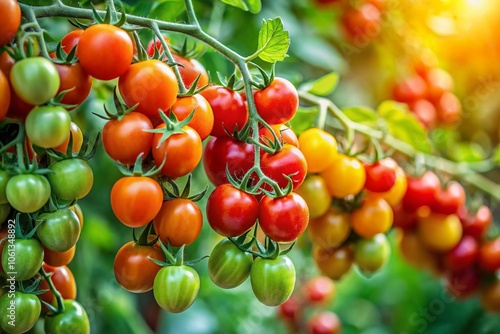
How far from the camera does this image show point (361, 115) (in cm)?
82

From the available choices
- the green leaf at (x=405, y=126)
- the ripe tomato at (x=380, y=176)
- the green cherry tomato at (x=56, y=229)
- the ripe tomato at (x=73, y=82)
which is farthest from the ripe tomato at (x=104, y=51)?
the green leaf at (x=405, y=126)

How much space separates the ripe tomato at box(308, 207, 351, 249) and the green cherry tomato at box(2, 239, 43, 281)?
0.36 m

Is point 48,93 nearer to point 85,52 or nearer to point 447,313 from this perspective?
point 85,52

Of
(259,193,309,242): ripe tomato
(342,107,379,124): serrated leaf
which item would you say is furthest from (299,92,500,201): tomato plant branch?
(259,193,309,242): ripe tomato

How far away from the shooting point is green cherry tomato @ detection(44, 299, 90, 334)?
542 millimetres

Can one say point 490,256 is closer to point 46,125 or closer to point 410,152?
point 410,152

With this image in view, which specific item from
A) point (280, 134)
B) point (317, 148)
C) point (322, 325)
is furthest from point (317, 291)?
point (280, 134)

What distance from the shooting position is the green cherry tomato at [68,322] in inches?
21.4

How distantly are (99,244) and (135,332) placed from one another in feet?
0.63

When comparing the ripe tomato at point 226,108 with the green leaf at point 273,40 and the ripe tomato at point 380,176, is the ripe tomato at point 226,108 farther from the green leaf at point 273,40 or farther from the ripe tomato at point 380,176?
the ripe tomato at point 380,176

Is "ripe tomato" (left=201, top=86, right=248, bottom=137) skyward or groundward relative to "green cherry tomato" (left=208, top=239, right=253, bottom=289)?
skyward

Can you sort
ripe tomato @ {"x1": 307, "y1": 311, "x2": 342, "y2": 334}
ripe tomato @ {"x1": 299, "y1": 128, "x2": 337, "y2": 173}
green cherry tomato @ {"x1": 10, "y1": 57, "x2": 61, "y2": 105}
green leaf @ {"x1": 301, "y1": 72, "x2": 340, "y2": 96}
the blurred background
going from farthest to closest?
ripe tomato @ {"x1": 307, "y1": 311, "x2": 342, "y2": 334}
the blurred background
green leaf @ {"x1": 301, "y1": 72, "x2": 340, "y2": 96}
ripe tomato @ {"x1": 299, "y1": 128, "x2": 337, "y2": 173}
green cherry tomato @ {"x1": 10, "y1": 57, "x2": 61, "y2": 105}

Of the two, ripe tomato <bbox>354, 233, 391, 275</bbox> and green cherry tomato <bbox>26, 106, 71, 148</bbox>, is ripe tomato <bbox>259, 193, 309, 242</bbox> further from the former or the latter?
ripe tomato <bbox>354, 233, 391, 275</bbox>

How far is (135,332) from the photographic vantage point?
1.07 m
